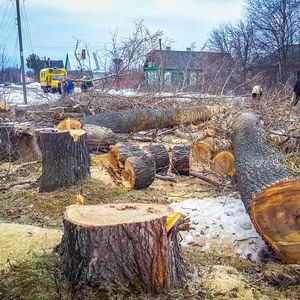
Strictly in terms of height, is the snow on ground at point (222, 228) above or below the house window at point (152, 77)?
below

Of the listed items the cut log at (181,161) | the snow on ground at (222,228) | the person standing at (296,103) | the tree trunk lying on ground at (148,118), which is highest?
the person standing at (296,103)

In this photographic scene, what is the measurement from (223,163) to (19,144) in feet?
13.2

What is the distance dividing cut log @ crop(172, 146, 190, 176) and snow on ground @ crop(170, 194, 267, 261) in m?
1.45

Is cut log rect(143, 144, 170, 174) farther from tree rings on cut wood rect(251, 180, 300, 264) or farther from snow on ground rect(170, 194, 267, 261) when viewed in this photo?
tree rings on cut wood rect(251, 180, 300, 264)

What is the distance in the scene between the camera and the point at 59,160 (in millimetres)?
5227

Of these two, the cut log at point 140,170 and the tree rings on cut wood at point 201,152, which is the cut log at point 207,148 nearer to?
the tree rings on cut wood at point 201,152

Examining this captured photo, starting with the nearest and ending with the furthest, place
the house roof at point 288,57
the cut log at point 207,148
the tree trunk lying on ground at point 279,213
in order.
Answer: the tree trunk lying on ground at point 279,213 < the cut log at point 207,148 < the house roof at point 288,57

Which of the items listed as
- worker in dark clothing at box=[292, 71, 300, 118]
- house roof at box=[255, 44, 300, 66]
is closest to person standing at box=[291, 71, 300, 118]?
worker in dark clothing at box=[292, 71, 300, 118]

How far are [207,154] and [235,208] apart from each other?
2.44 meters

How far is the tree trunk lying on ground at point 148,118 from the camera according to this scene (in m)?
9.11

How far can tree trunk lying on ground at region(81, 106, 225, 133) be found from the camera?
911cm

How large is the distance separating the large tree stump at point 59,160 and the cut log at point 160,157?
143 cm

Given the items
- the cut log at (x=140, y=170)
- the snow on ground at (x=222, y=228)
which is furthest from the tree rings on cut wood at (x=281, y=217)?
the cut log at (x=140, y=170)

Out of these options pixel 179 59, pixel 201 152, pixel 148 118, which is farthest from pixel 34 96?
pixel 201 152
